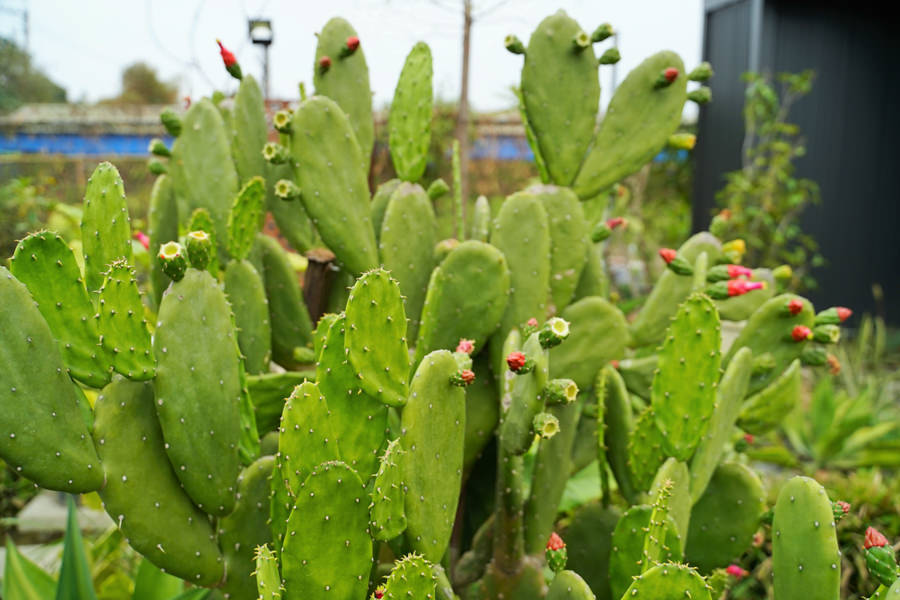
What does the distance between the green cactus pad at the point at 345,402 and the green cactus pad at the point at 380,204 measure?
55cm

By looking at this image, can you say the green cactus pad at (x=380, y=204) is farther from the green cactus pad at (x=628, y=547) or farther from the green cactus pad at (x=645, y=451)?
the green cactus pad at (x=628, y=547)

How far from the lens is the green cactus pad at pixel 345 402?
968mm

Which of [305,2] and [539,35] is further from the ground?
[305,2]

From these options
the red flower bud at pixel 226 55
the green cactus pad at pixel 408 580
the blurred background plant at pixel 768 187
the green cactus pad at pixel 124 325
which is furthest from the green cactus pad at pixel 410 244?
the blurred background plant at pixel 768 187

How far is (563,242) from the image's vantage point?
4.74ft

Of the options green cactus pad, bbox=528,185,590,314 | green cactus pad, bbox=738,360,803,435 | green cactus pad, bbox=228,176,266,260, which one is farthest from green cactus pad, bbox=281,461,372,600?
green cactus pad, bbox=738,360,803,435

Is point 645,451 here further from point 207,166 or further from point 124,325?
point 207,166

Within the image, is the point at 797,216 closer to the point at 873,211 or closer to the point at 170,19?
the point at 873,211

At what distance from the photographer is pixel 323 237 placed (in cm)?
134

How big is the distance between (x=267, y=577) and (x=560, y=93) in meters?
1.06

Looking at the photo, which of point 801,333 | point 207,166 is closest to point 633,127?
point 801,333

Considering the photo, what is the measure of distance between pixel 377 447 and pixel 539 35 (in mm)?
896

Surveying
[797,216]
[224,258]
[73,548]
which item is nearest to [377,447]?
[224,258]

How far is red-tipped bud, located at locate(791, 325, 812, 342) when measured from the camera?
1.34 metres
